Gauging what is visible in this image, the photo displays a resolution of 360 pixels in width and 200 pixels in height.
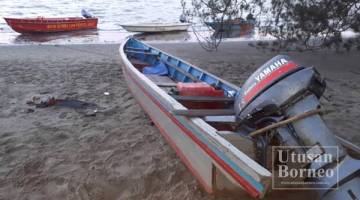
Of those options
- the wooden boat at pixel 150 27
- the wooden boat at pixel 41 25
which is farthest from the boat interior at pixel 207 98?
the wooden boat at pixel 41 25

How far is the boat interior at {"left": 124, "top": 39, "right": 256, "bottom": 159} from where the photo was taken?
307 centimetres

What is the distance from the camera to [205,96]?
14.1 feet

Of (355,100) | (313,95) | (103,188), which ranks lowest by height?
(103,188)

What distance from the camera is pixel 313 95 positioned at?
2785mm

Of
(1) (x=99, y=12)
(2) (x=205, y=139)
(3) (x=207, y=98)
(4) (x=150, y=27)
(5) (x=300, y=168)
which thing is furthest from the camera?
(1) (x=99, y=12)

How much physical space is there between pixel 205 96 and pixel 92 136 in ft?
4.57

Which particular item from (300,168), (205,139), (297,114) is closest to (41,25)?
(205,139)

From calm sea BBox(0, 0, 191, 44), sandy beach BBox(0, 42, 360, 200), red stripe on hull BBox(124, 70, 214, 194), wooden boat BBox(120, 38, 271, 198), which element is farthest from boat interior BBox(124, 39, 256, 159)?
calm sea BBox(0, 0, 191, 44)

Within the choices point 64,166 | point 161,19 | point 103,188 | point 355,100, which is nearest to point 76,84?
point 64,166

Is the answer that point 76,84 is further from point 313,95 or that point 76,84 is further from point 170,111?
point 313,95

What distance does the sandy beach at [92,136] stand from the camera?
11.4ft

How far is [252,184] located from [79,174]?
1856 millimetres

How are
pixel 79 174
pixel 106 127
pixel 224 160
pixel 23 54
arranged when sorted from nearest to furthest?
pixel 224 160 < pixel 79 174 < pixel 106 127 < pixel 23 54

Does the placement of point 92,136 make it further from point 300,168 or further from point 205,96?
point 300,168
